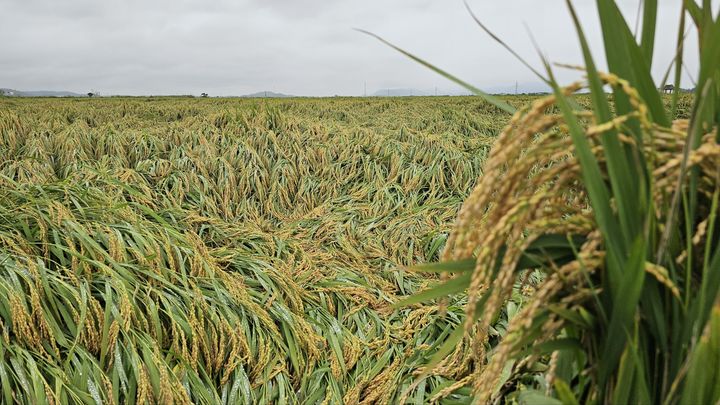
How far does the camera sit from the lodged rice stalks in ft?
3.06

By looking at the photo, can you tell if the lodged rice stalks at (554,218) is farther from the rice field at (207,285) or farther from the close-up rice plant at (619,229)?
the rice field at (207,285)

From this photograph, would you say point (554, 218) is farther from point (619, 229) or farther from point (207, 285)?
point (207, 285)

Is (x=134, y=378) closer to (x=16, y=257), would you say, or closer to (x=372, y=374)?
(x=16, y=257)

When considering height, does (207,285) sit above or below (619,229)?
below

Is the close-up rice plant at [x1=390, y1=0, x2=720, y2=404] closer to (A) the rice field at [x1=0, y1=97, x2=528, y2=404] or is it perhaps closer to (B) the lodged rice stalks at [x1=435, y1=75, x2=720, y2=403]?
(B) the lodged rice stalks at [x1=435, y1=75, x2=720, y2=403]

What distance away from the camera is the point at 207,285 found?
3012mm

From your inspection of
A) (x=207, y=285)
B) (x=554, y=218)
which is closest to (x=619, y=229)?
(x=554, y=218)

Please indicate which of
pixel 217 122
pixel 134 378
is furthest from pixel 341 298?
pixel 217 122

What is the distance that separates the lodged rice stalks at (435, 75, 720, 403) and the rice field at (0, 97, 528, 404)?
0.88 feet

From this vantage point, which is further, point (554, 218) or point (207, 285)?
point (207, 285)

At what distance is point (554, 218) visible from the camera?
3.55 ft

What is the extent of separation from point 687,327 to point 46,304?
2518mm

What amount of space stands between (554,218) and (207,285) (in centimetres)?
238

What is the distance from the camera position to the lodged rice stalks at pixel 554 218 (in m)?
0.93
